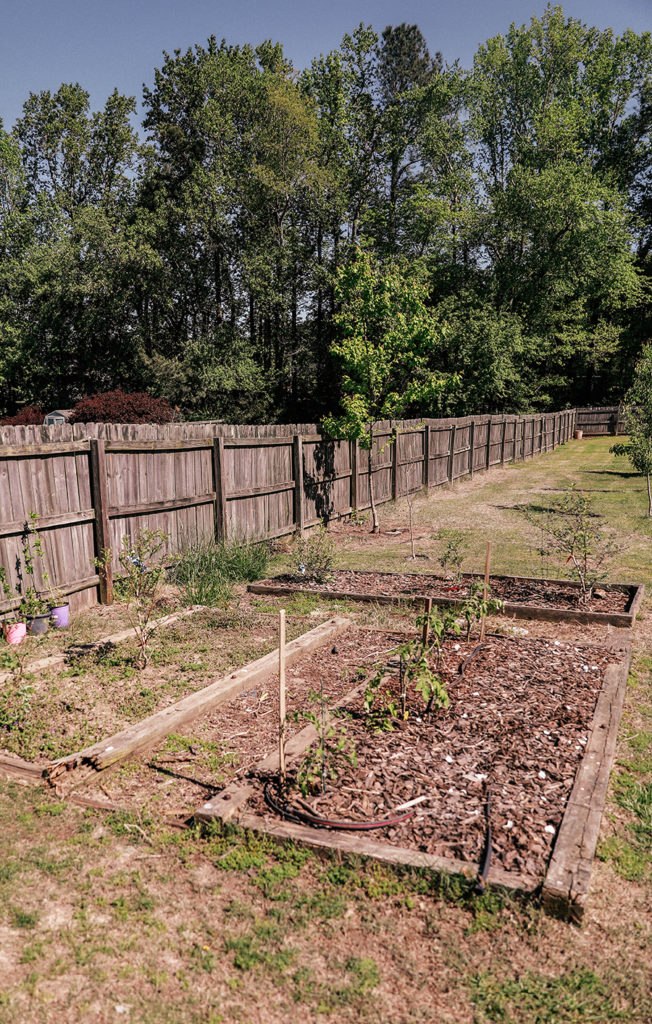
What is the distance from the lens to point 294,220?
34812mm

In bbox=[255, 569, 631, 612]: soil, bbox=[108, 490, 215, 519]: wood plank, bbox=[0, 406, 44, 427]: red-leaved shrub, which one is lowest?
bbox=[255, 569, 631, 612]: soil

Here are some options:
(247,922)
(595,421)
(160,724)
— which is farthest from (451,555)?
(595,421)

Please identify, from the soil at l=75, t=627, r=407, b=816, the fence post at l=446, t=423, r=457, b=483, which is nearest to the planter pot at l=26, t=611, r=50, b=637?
the soil at l=75, t=627, r=407, b=816

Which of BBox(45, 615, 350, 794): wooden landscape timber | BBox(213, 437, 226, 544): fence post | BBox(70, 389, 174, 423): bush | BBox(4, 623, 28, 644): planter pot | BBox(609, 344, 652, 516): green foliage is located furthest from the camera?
BBox(70, 389, 174, 423): bush

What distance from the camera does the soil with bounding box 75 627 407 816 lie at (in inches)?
155

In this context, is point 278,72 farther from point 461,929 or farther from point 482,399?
point 461,929

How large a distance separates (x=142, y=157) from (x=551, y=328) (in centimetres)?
2376

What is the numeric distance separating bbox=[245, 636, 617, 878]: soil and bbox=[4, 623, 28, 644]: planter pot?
135 inches

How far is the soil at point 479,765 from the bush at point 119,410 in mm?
17247

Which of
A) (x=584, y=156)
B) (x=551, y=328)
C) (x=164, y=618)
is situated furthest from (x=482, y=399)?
(x=164, y=618)

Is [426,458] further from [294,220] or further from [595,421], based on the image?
[595,421]

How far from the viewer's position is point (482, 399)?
1307 inches

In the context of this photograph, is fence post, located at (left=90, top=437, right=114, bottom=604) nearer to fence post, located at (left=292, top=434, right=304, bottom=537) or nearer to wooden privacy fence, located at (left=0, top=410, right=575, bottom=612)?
wooden privacy fence, located at (left=0, top=410, right=575, bottom=612)

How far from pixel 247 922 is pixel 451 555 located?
715 centimetres
